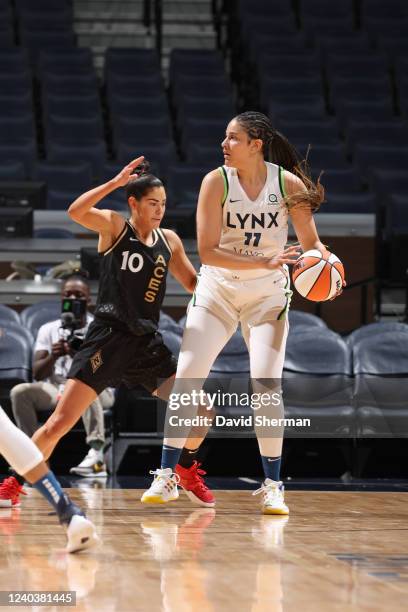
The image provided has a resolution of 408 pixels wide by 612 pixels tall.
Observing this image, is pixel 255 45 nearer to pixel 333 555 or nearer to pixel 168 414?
pixel 168 414

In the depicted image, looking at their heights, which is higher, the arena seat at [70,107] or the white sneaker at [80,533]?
the arena seat at [70,107]

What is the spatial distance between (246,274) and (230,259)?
16cm

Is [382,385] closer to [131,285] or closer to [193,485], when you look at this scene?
[193,485]

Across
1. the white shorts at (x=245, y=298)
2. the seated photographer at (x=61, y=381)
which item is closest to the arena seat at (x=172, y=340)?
the seated photographer at (x=61, y=381)

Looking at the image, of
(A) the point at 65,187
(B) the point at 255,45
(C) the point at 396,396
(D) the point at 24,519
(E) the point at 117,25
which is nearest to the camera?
(D) the point at 24,519

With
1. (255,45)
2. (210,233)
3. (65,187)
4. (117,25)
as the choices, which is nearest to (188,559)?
(210,233)

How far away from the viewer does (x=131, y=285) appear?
5086 millimetres

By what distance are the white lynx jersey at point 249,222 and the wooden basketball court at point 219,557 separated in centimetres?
117

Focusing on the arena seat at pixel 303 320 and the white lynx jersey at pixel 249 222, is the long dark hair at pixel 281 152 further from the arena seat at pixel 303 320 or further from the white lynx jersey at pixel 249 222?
the arena seat at pixel 303 320

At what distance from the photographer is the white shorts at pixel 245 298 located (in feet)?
16.9

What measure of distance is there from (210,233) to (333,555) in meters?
1.73

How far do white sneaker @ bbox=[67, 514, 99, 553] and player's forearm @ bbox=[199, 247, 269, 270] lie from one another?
5.26ft

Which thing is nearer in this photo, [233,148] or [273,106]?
[233,148]

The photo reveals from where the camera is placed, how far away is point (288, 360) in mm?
7598
